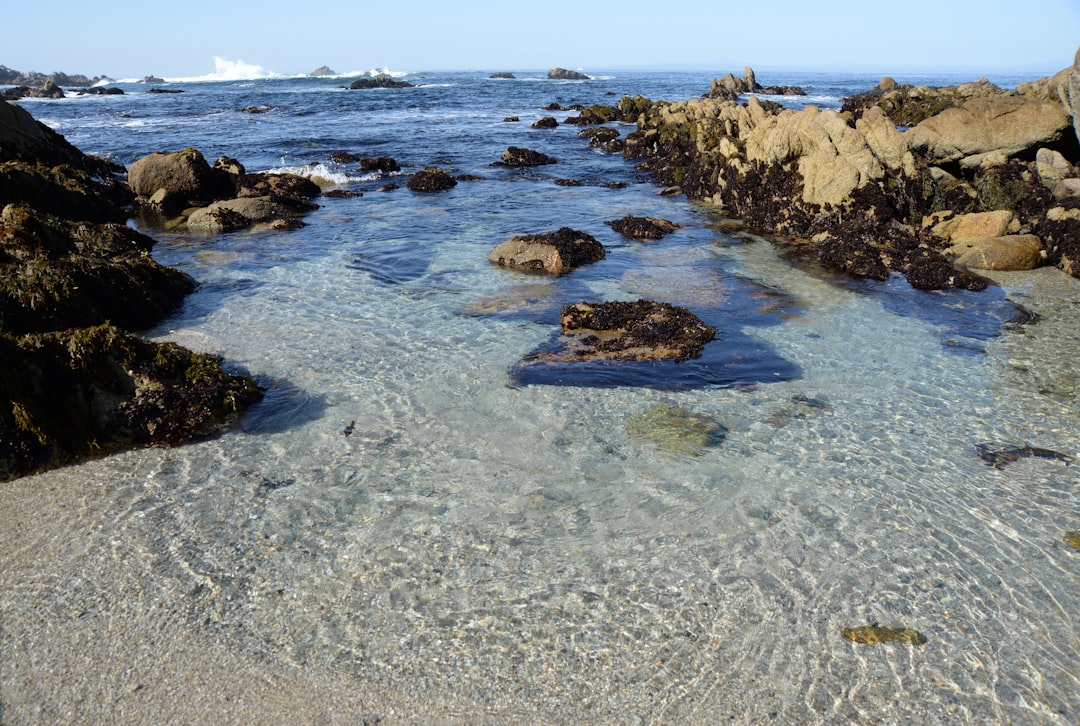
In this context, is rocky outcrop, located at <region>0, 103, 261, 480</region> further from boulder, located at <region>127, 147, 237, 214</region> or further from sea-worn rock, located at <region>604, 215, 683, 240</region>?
sea-worn rock, located at <region>604, 215, 683, 240</region>

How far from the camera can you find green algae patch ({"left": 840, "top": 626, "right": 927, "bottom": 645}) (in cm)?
486

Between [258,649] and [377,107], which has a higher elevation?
[377,107]

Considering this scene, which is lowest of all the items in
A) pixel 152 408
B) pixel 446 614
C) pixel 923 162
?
pixel 446 614

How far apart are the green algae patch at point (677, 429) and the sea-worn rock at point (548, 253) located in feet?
20.2

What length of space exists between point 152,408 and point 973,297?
1319 cm

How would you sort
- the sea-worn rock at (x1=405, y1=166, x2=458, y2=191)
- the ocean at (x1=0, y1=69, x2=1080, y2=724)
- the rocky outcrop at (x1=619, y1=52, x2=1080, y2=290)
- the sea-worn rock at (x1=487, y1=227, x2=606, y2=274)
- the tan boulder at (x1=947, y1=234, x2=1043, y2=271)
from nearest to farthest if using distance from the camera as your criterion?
the ocean at (x1=0, y1=69, x2=1080, y2=724) < the sea-worn rock at (x1=487, y1=227, x2=606, y2=274) < the tan boulder at (x1=947, y1=234, x2=1043, y2=271) < the rocky outcrop at (x1=619, y1=52, x2=1080, y2=290) < the sea-worn rock at (x1=405, y1=166, x2=458, y2=191)

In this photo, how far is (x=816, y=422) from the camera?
25.5 ft

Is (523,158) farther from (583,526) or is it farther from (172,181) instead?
(583,526)

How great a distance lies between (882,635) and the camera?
4910 millimetres

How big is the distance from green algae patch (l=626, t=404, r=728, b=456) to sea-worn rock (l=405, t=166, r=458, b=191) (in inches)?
652

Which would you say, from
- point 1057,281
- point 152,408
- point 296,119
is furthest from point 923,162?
point 296,119

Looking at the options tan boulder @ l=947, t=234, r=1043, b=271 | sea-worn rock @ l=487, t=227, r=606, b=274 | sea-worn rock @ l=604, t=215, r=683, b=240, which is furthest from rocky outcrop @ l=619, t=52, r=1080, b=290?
sea-worn rock @ l=487, t=227, r=606, b=274

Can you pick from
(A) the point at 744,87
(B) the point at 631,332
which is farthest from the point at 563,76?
(B) the point at 631,332

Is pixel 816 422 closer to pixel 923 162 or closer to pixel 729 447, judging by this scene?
pixel 729 447
